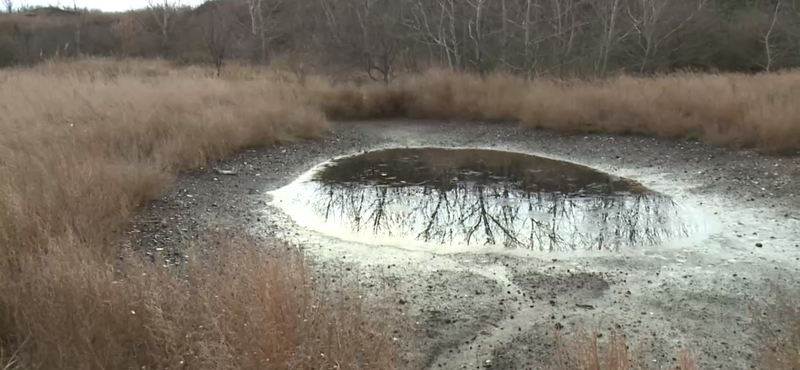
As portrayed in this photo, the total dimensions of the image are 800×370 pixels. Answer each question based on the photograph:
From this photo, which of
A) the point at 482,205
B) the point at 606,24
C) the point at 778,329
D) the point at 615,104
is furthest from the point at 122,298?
the point at 606,24

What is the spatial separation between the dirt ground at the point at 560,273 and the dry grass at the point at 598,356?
0.19 metres

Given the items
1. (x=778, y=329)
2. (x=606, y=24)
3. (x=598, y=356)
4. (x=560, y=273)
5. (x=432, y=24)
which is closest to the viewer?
(x=598, y=356)

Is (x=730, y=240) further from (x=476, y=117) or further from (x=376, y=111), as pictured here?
(x=376, y=111)

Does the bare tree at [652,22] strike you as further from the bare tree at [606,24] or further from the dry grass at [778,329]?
the dry grass at [778,329]

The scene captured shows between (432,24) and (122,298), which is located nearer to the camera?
(122,298)

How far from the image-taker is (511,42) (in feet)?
67.5

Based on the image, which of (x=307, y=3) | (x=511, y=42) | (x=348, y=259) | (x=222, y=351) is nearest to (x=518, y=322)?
(x=348, y=259)

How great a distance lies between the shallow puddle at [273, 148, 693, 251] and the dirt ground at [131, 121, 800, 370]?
30 centimetres

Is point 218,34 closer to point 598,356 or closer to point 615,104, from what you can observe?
point 615,104

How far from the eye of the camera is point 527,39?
16969 mm

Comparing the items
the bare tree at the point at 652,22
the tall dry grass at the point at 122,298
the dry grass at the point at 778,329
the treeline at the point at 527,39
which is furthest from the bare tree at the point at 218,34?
the dry grass at the point at 778,329

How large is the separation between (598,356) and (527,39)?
14962mm

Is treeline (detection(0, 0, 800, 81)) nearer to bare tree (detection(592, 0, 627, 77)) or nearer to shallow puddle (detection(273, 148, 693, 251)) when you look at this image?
bare tree (detection(592, 0, 627, 77))

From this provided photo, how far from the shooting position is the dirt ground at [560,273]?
393cm
